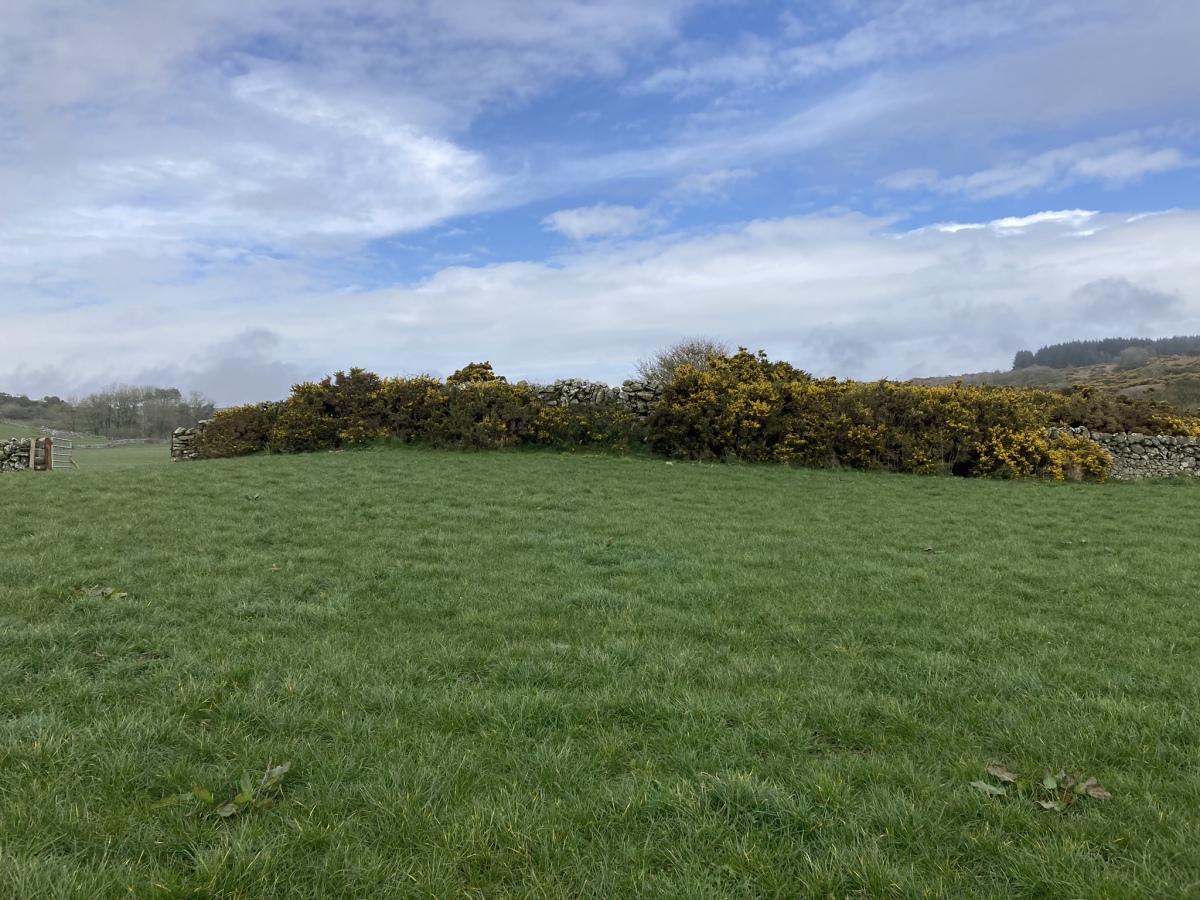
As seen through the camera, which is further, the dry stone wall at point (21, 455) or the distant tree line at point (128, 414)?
the distant tree line at point (128, 414)

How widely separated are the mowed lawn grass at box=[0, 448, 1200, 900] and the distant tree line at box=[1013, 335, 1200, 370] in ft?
336

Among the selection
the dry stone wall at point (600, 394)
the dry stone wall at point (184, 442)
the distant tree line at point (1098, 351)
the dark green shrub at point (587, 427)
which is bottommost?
the dry stone wall at point (184, 442)

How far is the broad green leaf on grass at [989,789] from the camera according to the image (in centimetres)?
301

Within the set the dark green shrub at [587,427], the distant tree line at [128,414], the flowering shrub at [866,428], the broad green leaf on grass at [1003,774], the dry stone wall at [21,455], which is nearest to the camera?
the broad green leaf on grass at [1003,774]

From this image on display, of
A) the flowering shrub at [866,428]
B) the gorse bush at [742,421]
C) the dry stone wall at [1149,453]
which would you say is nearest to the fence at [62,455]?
the gorse bush at [742,421]

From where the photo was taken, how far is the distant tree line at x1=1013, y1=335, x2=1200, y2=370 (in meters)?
93.8

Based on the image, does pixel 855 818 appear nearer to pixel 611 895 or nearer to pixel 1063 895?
pixel 1063 895

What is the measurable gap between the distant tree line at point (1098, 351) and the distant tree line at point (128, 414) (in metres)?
99.0

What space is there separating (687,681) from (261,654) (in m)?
2.89

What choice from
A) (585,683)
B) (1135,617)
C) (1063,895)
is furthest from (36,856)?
(1135,617)

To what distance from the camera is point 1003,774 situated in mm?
3156

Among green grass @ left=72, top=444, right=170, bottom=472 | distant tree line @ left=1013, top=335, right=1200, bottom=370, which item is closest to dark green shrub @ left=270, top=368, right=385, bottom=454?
green grass @ left=72, top=444, right=170, bottom=472

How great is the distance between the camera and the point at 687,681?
14.0ft

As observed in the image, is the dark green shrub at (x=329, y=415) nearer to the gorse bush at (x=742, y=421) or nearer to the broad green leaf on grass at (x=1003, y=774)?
the gorse bush at (x=742, y=421)
